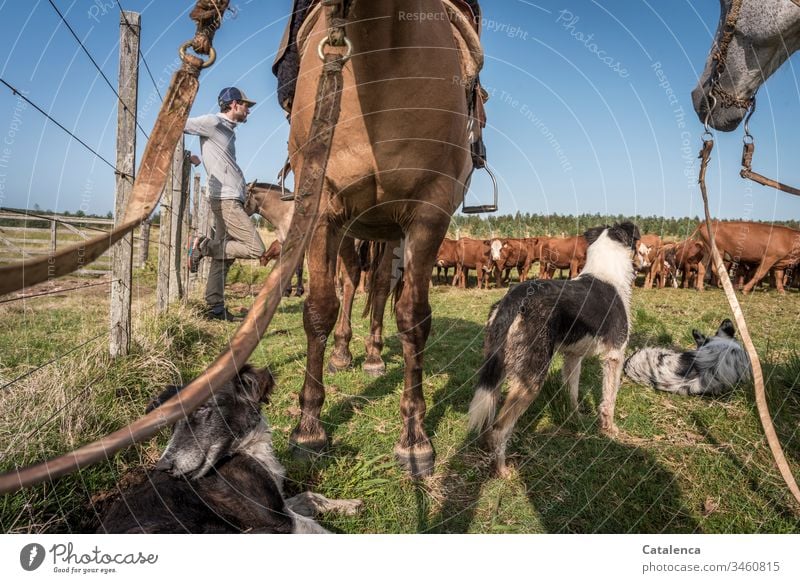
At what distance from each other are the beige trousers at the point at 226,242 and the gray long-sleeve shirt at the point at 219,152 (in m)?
0.22

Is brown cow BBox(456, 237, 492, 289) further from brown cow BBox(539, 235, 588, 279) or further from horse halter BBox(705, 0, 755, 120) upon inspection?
horse halter BBox(705, 0, 755, 120)

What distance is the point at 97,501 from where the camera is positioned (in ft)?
8.00

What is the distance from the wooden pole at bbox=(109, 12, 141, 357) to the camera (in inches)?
140

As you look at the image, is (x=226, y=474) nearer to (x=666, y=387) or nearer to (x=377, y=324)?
(x=377, y=324)

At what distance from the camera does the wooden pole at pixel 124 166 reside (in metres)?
3.55

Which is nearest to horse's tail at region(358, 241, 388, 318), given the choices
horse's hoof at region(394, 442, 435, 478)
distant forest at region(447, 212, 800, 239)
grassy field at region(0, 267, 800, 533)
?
grassy field at region(0, 267, 800, 533)

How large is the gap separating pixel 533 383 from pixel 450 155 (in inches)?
66.0

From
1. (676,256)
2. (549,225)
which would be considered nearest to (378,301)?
(676,256)

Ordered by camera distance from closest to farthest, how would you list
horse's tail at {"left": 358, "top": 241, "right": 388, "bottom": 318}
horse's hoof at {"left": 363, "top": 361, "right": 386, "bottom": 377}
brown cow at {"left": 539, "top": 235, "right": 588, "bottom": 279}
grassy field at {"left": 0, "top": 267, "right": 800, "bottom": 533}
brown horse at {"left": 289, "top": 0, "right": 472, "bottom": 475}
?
grassy field at {"left": 0, "top": 267, "right": 800, "bottom": 533} → brown horse at {"left": 289, "top": 0, "right": 472, "bottom": 475} → horse's hoof at {"left": 363, "top": 361, "right": 386, "bottom": 377} → horse's tail at {"left": 358, "top": 241, "right": 388, "bottom": 318} → brown cow at {"left": 539, "top": 235, "right": 588, "bottom": 279}

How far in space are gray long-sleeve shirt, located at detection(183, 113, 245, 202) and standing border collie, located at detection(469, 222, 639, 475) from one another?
15.1 feet

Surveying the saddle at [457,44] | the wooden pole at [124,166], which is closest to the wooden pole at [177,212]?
the wooden pole at [124,166]

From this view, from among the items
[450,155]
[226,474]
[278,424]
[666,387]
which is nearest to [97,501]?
[226,474]

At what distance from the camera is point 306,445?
312 cm

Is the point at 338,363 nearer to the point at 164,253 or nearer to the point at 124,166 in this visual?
the point at 124,166
